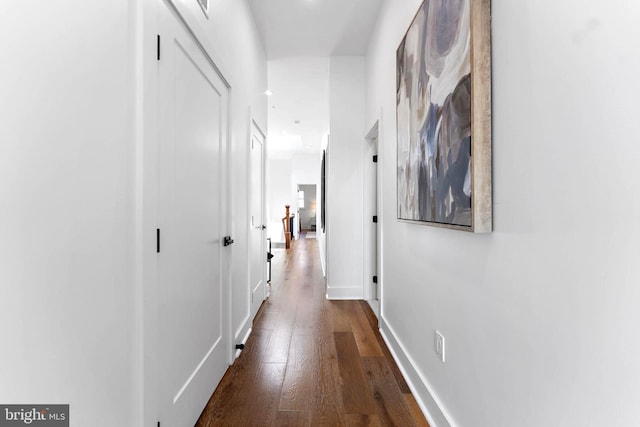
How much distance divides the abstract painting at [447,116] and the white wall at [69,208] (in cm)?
119

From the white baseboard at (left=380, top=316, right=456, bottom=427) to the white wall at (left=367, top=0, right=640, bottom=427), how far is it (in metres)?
0.11

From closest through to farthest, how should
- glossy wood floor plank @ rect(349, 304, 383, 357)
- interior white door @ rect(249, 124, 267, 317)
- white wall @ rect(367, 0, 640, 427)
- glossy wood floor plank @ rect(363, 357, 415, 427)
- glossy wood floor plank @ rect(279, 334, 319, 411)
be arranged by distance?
white wall @ rect(367, 0, 640, 427)
glossy wood floor plank @ rect(363, 357, 415, 427)
glossy wood floor plank @ rect(279, 334, 319, 411)
glossy wood floor plank @ rect(349, 304, 383, 357)
interior white door @ rect(249, 124, 267, 317)

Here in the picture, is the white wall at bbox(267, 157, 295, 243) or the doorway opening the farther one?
the doorway opening

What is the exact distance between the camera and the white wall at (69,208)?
678 millimetres

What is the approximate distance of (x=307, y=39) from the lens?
344 cm

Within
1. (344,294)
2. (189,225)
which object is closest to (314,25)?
(189,225)

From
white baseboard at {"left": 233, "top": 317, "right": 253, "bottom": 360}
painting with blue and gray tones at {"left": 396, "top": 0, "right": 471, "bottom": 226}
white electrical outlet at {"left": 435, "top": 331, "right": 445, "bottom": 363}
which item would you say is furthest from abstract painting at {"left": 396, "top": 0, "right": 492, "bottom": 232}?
white baseboard at {"left": 233, "top": 317, "right": 253, "bottom": 360}

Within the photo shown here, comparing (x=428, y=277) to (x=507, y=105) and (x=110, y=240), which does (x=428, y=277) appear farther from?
(x=110, y=240)

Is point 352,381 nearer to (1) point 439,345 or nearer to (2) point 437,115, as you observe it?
(1) point 439,345

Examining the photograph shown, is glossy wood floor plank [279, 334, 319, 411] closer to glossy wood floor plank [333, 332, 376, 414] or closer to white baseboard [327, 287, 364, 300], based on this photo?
glossy wood floor plank [333, 332, 376, 414]

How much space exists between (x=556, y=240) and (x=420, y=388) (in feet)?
4.32

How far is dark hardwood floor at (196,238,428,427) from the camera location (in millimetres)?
1665

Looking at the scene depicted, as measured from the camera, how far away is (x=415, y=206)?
1.78 meters

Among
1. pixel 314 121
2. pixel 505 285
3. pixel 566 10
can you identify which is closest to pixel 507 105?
pixel 566 10
